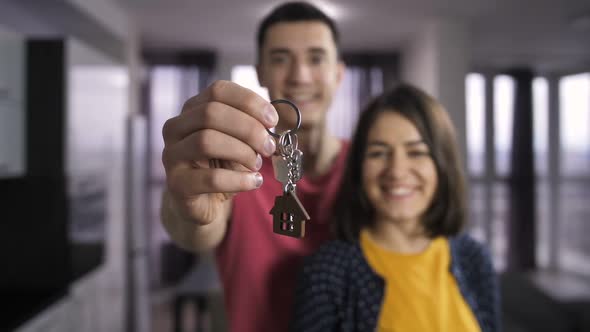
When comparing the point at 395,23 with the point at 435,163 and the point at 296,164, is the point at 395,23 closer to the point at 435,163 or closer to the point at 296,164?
the point at 435,163

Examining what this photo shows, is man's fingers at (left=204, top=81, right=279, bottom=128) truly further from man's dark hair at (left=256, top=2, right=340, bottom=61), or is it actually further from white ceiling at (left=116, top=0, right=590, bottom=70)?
white ceiling at (left=116, top=0, right=590, bottom=70)

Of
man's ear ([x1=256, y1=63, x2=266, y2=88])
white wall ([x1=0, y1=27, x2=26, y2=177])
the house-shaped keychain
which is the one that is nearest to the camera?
the house-shaped keychain

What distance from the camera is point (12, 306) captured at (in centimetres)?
174

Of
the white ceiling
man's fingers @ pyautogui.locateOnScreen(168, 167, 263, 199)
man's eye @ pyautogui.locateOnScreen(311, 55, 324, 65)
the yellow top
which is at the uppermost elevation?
the white ceiling

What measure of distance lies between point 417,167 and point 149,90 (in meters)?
3.89

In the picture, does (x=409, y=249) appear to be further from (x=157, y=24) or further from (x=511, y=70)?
(x=511, y=70)

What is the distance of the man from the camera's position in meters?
0.40

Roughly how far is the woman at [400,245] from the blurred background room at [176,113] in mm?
330

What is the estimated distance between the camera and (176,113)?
47.6 inches

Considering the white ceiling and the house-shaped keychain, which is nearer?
the house-shaped keychain

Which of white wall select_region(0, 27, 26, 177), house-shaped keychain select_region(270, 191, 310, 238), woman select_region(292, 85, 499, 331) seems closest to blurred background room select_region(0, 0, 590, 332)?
white wall select_region(0, 27, 26, 177)

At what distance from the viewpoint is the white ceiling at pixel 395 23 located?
2975 millimetres

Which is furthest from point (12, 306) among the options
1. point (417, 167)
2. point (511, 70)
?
point (511, 70)

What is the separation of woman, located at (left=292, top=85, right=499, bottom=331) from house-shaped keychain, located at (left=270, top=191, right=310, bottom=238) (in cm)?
40
